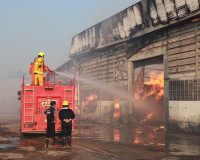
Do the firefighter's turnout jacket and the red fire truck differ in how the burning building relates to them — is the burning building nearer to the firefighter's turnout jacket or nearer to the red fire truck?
the red fire truck

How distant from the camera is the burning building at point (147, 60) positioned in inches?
564

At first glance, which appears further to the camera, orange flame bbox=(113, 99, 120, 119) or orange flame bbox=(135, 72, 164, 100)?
orange flame bbox=(113, 99, 120, 119)

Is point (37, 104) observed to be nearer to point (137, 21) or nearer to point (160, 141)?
point (160, 141)

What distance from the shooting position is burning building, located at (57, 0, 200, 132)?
47.0ft

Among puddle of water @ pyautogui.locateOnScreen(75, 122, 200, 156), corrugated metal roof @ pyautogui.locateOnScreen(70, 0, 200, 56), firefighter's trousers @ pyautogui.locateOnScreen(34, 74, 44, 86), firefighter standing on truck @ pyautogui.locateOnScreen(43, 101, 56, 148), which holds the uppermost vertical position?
corrugated metal roof @ pyautogui.locateOnScreen(70, 0, 200, 56)

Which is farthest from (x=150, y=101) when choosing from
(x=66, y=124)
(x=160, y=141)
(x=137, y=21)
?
(x=66, y=124)

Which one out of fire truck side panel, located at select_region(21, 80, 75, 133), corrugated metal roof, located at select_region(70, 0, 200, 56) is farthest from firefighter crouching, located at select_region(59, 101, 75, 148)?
corrugated metal roof, located at select_region(70, 0, 200, 56)

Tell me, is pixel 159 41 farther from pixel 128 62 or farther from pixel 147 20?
pixel 128 62

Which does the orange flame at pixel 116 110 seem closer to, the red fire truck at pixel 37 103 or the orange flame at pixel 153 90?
the orange flame at pixel 153 90

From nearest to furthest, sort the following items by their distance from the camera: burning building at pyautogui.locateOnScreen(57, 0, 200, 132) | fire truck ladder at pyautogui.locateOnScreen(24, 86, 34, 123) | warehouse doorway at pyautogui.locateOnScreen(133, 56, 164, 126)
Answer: fire truck ladder at pyautogui.locateOnScreen(24, 86, 34, 123) → burning building at pyautogui.locateOnScreen(57, 0, 200, 132) → warehouse doorway at pyautogui.locateOnScreen(133, 56, 164, 126)

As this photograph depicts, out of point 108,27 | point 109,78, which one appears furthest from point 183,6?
point 109,78

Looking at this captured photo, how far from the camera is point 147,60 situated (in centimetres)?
1817

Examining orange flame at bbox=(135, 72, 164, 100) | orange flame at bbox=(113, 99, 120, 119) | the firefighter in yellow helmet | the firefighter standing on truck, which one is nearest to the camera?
the firefighter standing on truck

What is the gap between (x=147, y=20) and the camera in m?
17.1
